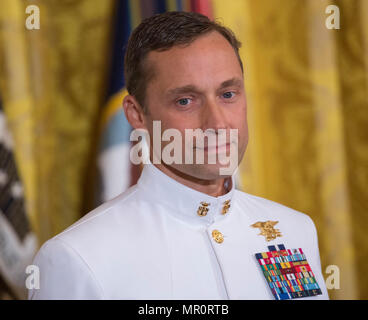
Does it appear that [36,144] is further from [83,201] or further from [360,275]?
[360,275]

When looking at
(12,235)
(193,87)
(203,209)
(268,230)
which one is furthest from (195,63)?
(12,235)

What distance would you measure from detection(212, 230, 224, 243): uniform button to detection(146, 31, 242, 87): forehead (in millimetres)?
291

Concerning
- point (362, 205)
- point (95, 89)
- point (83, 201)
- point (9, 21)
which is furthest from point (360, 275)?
point (9, 21)

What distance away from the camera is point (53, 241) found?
990 mm

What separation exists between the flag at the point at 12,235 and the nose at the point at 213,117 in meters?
0.71

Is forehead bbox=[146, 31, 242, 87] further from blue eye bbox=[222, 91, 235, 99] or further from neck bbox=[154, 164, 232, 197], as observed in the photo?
neck bbox=[154, 164, 232, 197]

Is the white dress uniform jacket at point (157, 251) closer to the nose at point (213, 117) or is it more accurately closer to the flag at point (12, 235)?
the nose at point (213, 117)

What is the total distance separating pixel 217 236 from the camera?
3.52 feet

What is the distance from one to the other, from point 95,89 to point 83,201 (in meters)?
0.33

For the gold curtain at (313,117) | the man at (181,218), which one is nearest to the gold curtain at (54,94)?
the gold curtain at (313,117)

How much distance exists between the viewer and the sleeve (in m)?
0.95

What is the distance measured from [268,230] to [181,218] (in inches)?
7.5

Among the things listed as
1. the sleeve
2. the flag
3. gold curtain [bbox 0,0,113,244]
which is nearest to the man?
the sleeve

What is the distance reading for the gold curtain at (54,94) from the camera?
159cm
